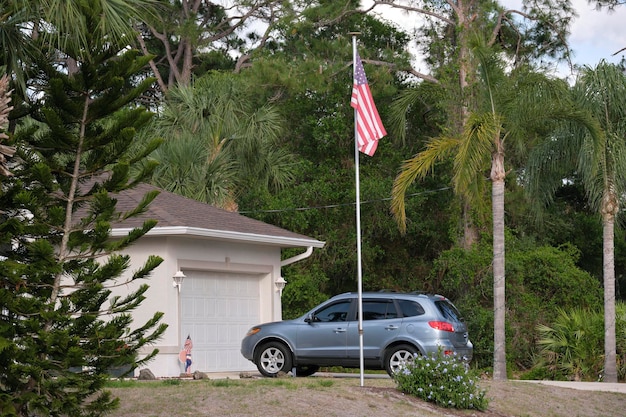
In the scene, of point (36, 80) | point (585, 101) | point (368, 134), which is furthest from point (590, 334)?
point (36, 80)

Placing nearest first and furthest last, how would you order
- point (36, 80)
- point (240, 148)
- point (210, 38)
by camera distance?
point (36, 80), point (240, 148), point (210, 38)

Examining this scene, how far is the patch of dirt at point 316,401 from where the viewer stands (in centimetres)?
1262

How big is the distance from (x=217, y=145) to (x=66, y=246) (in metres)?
15.4

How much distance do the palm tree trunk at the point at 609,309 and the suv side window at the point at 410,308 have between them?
6.70 meters

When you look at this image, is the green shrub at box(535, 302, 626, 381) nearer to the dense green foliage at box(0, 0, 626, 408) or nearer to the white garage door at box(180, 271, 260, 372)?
the dense green foliage at box(0, 0, 626, 408)

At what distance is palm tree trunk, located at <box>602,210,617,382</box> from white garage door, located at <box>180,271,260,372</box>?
7.84m

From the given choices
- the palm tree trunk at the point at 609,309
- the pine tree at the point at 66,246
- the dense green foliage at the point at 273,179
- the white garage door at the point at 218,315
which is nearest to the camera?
the pine tree at the point at 66,246

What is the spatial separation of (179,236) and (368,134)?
546cm

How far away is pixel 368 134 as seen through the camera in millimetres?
16719

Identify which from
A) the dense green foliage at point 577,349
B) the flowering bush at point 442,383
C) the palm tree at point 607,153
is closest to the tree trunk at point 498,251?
the palm tree at point 607,153

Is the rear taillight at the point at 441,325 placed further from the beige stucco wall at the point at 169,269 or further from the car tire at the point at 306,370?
the beige stucco wall at the point at 169,269

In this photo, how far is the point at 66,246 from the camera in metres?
11.6

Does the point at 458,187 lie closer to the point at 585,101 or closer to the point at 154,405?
the point at 585,101

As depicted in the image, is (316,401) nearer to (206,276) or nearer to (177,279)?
(177,279)
